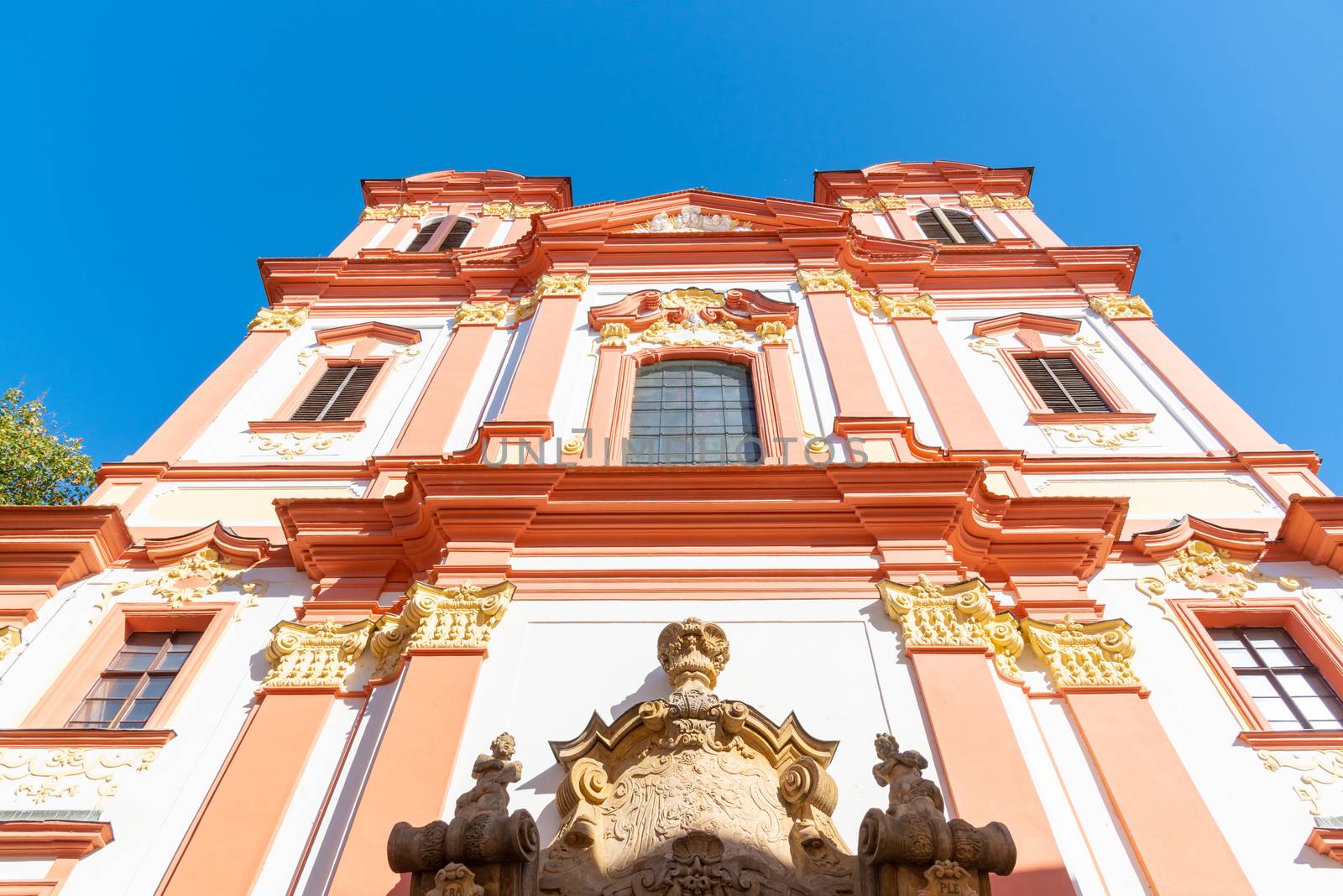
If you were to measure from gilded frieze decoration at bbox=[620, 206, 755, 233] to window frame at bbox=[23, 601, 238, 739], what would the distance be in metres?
9.31

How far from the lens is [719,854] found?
6066 millimetres

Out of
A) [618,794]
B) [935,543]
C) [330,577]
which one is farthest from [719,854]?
[330,577]

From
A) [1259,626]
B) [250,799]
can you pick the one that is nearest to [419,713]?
[250,799]

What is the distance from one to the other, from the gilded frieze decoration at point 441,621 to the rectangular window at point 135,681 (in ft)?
5.95

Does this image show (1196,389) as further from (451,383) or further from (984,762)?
(451,383)

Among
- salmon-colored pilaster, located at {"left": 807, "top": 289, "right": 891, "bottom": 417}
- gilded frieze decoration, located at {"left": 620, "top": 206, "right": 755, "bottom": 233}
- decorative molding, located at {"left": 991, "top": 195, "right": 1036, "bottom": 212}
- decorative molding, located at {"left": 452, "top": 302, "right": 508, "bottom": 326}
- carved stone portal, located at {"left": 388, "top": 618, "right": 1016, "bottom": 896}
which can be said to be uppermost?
decorative molding, located at {"left": 991, "top": 195, "right": 1036, "bottom": 212}

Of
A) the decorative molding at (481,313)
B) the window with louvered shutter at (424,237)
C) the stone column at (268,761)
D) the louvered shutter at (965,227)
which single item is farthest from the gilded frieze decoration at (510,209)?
the stone column at (268,761)

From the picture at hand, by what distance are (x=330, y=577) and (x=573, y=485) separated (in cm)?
233

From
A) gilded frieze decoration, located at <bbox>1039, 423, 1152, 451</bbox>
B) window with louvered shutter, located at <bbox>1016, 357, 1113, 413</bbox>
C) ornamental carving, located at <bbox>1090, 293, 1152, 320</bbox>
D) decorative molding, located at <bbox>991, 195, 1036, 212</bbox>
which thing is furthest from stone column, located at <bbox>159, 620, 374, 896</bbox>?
decorative molding, located at <bbox>991, 195, 1036, 212</bbox>

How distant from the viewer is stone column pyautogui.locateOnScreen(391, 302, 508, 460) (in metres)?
11.3

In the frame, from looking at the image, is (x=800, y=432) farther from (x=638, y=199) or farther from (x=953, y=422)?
(x=638, y=199)

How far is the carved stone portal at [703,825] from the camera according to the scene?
5770 mm

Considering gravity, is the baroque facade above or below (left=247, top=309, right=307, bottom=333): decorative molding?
below

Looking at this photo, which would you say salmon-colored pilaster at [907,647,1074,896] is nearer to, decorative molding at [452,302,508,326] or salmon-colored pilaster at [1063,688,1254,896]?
salmon-colored pilaster at [1063,688,1254,896]
